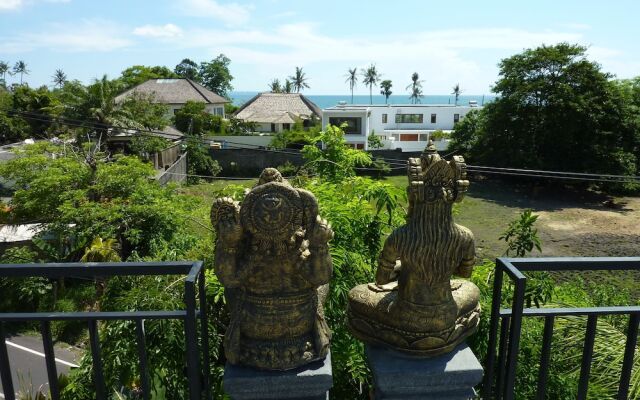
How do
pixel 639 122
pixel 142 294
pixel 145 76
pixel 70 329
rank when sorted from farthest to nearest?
pixel 145 76 < pixel 639 122 < pixel 70 329 < pixel 142 294

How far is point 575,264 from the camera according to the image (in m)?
2.24

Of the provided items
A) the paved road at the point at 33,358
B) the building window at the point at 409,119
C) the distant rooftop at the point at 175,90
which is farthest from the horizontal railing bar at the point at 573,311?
the building window at the point at 409,119

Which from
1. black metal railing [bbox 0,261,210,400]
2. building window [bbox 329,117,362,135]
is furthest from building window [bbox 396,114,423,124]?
black metal railing [bbox 0,261,210,400]

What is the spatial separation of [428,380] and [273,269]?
3.20 feet

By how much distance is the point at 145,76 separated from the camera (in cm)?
3684

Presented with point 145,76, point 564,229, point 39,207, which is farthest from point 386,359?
point 145,76

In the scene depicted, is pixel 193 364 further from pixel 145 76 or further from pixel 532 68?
pixel 145 76

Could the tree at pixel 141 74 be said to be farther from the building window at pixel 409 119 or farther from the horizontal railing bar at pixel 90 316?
the horizontal railing bar at pixel 90 316

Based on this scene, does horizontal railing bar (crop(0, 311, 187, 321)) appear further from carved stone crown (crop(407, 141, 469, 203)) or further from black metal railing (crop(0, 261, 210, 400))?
carved stone crown (crop(407, 141, 469, 203))

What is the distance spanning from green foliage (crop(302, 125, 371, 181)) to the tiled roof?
27.1 m

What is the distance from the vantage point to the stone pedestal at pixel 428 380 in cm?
240

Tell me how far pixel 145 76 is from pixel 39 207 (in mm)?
29206

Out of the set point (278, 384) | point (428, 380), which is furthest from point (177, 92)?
point (428, 380)

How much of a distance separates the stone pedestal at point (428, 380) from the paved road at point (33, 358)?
717cm
